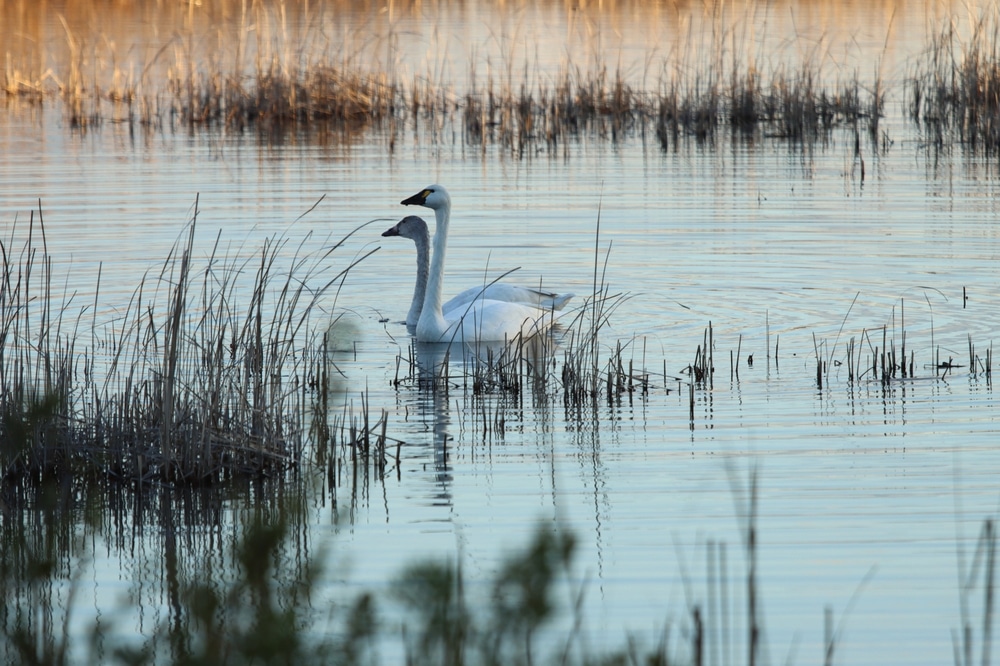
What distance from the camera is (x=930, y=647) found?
14.8ft

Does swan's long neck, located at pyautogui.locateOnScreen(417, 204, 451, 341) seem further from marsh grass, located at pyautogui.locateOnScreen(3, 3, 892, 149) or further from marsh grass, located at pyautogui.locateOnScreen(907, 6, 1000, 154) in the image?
marsh grass, located at pyautogui.locateOnScreen(907, 6, 1000, 154)

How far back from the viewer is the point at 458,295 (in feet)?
36.1

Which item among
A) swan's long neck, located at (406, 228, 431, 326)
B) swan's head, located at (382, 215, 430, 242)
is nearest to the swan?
swan's long neck, located at (406, 228, 431, 326)

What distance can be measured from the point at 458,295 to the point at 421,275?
365 mm

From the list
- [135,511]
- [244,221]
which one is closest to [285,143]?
[244,221]

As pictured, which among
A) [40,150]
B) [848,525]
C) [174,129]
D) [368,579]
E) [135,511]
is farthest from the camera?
[174,129]

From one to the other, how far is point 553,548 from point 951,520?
367cm

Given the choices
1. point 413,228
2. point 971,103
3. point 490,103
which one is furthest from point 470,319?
point 971,103

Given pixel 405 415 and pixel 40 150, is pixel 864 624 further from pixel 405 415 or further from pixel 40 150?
pixel 40 150

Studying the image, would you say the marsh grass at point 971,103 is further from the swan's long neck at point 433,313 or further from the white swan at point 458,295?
the swan's long neck at point 433,313

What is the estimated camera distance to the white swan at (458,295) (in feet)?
35.4

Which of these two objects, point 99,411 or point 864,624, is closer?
point 864,624

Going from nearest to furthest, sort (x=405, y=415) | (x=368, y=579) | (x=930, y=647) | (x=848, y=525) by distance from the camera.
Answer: (x=930, y=647) < (x=368, y=579) < (x=848, y=525) < (x=405, y=415)

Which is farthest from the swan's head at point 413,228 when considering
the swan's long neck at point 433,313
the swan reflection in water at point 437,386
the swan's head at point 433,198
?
the swan reflection in water at point 437,386
